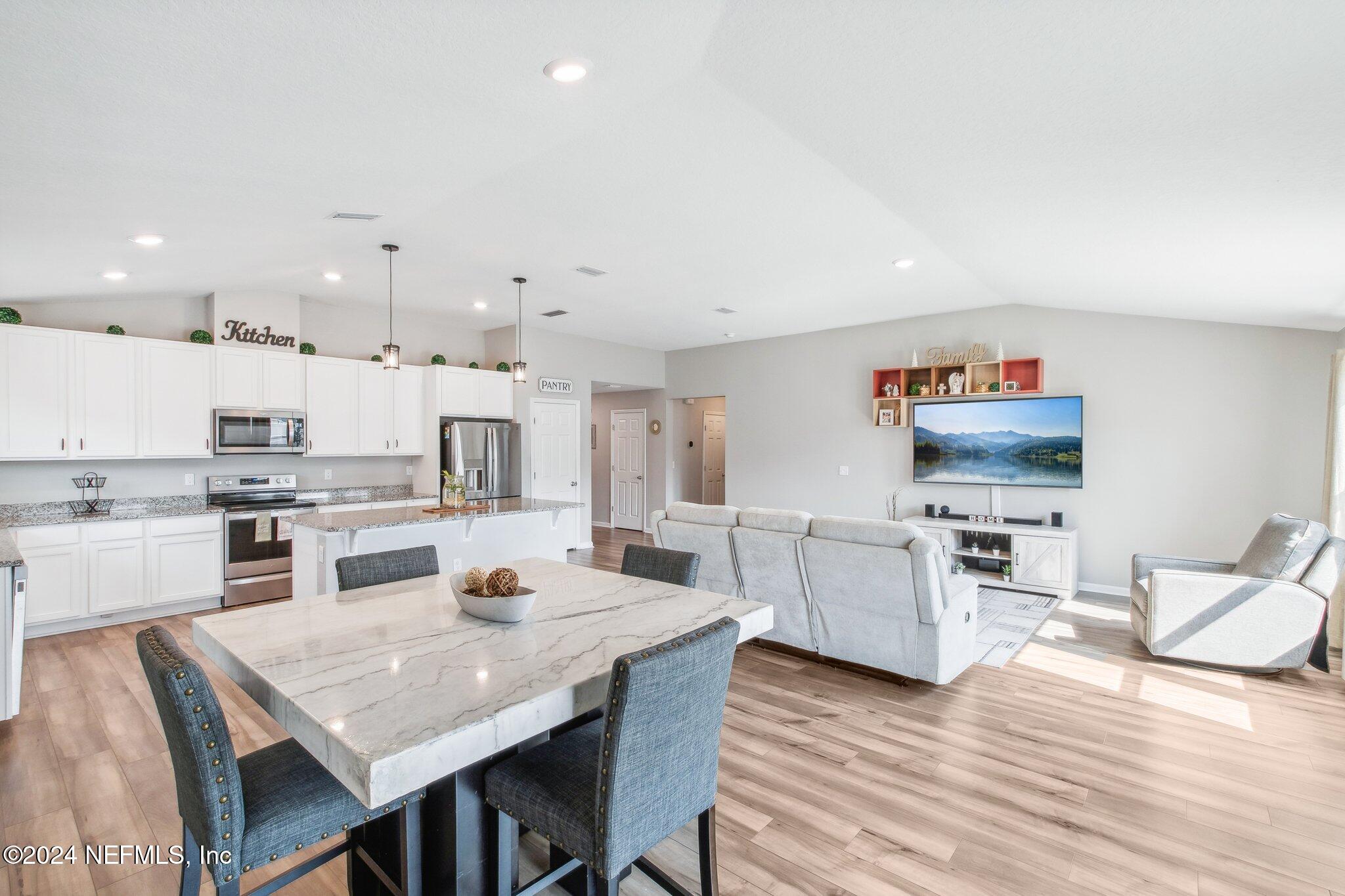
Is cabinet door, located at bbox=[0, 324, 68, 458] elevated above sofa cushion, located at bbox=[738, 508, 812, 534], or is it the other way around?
cabinet door, located at bbox=[0, 324, 68, 458]

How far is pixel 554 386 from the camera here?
7.53 meters

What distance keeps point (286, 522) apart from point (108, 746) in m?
2.69

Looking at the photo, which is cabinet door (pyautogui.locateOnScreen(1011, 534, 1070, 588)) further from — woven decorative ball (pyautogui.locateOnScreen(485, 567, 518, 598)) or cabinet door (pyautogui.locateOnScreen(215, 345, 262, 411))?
cabinet door (pyautogui.locateOnScreen(215, 345, 262, 411))

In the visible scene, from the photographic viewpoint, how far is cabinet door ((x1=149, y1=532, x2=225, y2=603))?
16.0ft

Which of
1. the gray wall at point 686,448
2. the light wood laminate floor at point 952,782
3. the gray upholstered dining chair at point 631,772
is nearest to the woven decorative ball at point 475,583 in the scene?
the gray upholstered dining chair at point 631,772

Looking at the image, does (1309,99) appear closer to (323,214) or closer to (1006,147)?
(1006,147)

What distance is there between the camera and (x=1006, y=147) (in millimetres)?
2598

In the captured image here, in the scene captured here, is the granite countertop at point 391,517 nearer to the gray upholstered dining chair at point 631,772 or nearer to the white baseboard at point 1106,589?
the gray upholstered dining chair at point 631,772

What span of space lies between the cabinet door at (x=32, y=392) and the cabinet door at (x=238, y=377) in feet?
3.06

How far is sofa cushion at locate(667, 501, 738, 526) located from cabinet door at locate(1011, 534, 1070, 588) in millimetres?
3207

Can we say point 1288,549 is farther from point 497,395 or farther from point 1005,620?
point 497,395

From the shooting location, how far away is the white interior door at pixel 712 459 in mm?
9672

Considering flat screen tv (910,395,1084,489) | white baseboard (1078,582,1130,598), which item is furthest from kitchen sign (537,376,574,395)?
white baseboard (1078,582,1130,598)

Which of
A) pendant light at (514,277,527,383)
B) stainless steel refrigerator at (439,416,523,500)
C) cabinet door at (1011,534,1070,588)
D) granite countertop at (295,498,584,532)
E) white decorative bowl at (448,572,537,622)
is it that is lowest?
cabinet door at (1011,534,1070,588)
